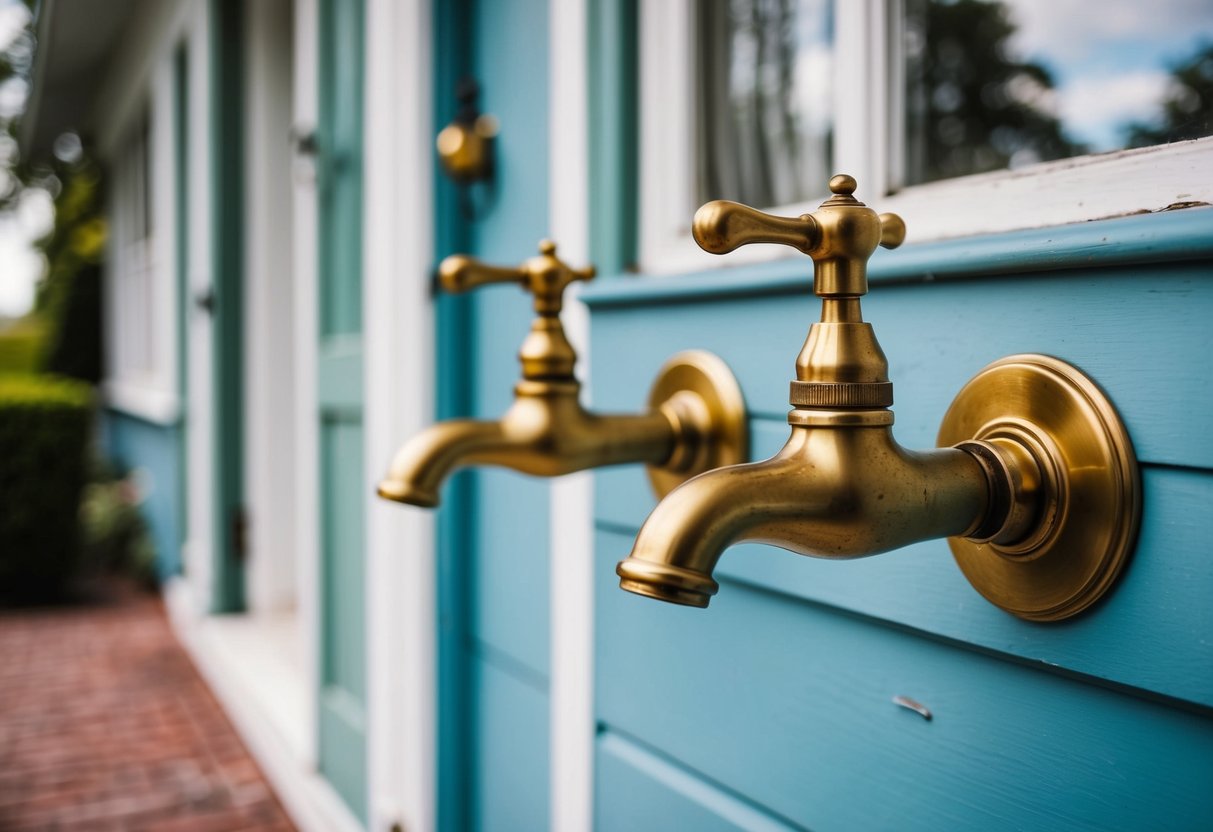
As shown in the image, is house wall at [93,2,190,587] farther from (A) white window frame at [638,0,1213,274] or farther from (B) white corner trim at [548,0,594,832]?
(A) white window frame at [638,0,1213,274]

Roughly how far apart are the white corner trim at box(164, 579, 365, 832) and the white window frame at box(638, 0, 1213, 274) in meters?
1.39

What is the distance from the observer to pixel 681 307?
99cm

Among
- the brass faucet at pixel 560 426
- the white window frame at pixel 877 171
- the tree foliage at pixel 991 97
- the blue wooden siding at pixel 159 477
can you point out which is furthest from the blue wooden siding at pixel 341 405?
the blue wooden siding at pixel 159 477

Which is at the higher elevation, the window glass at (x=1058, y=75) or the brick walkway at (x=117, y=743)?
the window glass at (x=1058, y=75)

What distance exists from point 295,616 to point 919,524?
3.19 m

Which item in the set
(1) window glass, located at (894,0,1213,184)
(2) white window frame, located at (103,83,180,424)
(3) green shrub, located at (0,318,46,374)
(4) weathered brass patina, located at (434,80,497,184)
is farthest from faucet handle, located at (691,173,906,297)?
(3) green shrub, located at (0,318,46,374)

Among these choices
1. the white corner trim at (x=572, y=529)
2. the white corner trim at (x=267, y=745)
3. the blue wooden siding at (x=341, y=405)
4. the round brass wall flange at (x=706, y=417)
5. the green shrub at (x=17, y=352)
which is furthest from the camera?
the green shrub at (x=17, y=352)

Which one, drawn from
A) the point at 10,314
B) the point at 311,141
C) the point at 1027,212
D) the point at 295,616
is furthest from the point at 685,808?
the point at 10,314

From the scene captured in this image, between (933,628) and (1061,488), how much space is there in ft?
0.57

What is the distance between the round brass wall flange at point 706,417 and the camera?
0.89 m

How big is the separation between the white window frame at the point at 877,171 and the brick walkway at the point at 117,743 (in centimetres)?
172

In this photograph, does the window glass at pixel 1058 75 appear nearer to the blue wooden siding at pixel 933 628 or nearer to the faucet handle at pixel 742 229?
the blue wooden siding at pixel 933 628

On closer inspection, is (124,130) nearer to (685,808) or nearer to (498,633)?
(498,633)

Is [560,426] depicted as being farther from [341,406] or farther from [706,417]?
[341,406]
